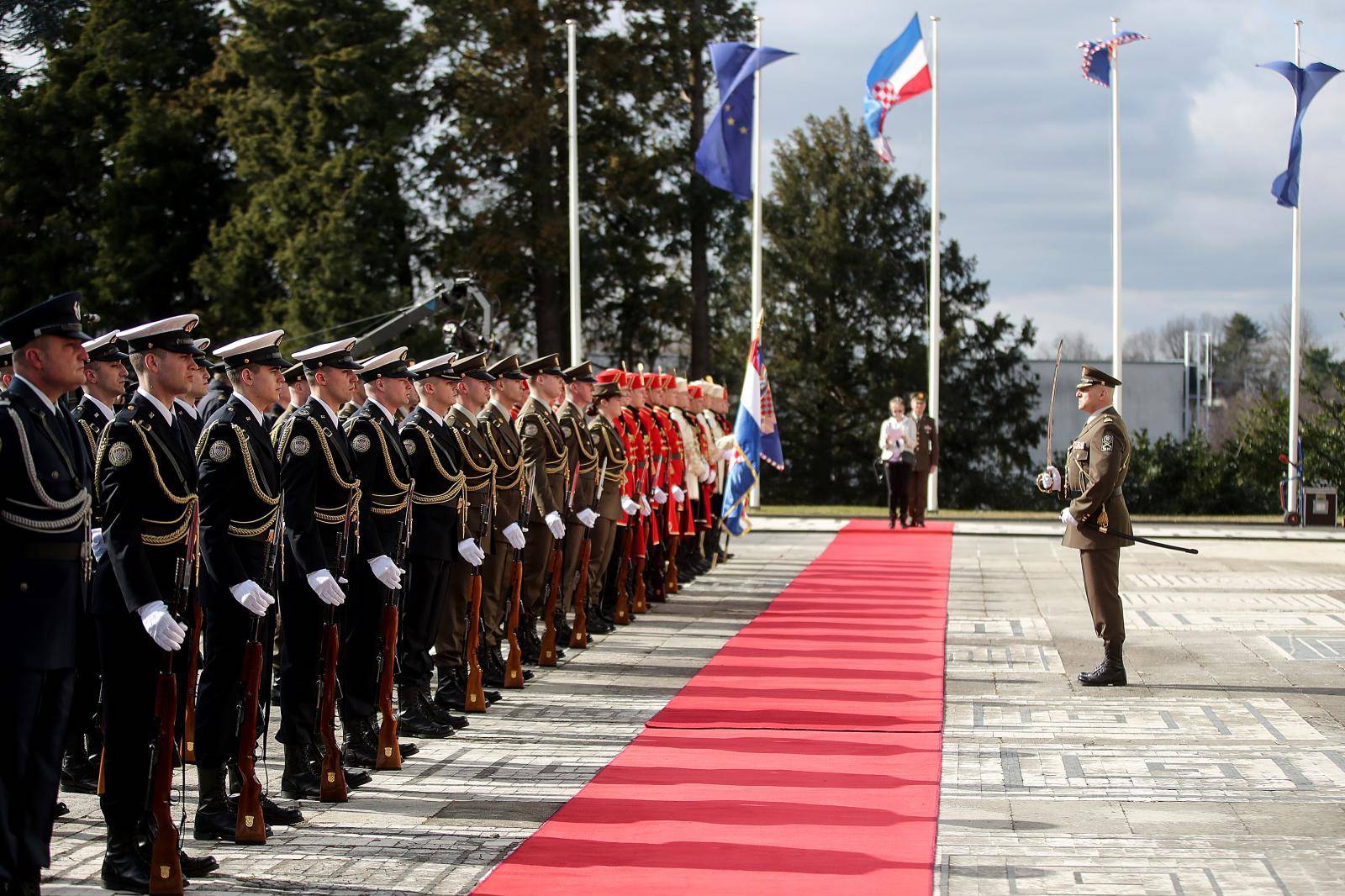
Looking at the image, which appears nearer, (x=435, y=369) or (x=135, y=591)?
(x=135, y=591)

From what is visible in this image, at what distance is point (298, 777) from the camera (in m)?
7.23

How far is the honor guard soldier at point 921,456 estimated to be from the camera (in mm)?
23219

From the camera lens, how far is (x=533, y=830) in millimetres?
6613

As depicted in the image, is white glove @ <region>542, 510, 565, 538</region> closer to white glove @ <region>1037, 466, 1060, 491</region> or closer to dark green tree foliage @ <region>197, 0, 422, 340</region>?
white glove @ <region>1037, 466, 1060, 491</region>

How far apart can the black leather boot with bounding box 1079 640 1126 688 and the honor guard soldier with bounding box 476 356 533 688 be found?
3.78 m

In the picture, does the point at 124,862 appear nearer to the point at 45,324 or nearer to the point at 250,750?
the point at 250,750

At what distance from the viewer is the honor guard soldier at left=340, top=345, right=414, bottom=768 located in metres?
7.81

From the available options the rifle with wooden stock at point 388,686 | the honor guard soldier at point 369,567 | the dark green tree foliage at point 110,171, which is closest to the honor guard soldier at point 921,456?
the honor guard soldier at point 369,567

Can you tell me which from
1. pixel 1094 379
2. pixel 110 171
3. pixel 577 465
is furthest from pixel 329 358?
pixel 110 171

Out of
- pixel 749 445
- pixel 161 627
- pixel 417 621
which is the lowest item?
pixel 417 621

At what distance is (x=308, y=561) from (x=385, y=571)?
719mm

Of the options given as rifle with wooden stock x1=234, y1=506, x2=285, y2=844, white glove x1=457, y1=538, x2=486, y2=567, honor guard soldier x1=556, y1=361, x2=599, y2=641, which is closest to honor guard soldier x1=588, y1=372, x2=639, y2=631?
honor guard soldier x1=556, y1=361, x2=599, y2=641

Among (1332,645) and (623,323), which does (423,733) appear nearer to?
(1332,645)

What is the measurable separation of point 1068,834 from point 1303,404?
2944 cm
